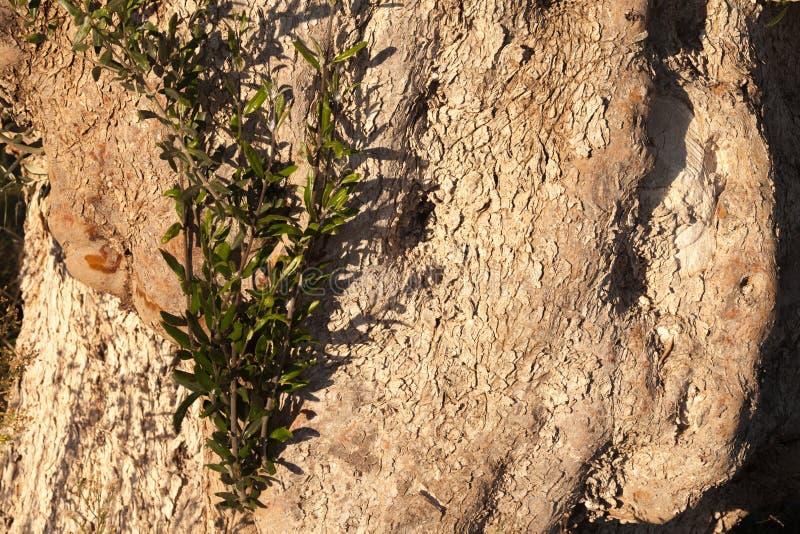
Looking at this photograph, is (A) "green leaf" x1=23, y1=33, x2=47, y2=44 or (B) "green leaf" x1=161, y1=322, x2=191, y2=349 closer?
(B) "green leaf" x1=161, y1=322, x2=191, y2=349

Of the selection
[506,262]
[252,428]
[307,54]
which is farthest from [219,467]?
[307,54]

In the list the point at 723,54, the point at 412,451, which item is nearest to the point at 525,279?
the point at 412,451

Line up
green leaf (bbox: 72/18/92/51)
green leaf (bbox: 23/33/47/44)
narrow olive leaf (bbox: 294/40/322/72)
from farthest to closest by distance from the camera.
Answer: green leaf (bbox: 23/33/47/44), narrow olive leaf (bbox: 294/40/322/72), green leaf (bbox: 72/18/92/51)

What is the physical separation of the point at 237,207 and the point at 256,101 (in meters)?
0.33

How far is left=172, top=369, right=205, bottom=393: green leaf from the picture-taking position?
2234 millimetres

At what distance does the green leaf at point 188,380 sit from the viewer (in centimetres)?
223

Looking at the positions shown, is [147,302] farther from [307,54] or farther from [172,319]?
[307,54]

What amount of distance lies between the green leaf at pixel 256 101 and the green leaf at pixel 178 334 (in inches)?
27.8

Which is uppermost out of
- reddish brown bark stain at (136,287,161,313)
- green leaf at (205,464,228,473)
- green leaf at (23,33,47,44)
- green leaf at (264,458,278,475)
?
green leaf at (23,33,47,44)

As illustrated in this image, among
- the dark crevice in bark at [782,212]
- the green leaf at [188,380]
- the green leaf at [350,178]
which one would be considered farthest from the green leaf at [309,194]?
the dark crevice in bark at [782,212]

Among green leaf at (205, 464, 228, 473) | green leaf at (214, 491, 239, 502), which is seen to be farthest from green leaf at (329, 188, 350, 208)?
green leaf at (214, 491, 239, 502)

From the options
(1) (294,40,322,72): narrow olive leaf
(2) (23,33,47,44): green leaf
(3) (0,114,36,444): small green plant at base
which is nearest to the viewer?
(1) (294,40,322,72): narrow olive leaf

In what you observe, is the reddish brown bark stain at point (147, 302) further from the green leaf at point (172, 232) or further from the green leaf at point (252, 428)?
the green leaf at point (252, 428)

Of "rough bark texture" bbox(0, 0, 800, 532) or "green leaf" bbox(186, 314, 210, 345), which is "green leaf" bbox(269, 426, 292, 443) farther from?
"green leaf" bbox(186, 314, 210, 345)
